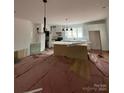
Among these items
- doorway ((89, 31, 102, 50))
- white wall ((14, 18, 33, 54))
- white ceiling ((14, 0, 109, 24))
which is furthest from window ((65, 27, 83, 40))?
white ceiling ((14, 0, 109, 24))

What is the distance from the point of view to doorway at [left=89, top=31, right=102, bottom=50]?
34.2 ft

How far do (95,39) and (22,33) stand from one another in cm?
572

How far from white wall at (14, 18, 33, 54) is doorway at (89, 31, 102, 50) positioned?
4971 mm

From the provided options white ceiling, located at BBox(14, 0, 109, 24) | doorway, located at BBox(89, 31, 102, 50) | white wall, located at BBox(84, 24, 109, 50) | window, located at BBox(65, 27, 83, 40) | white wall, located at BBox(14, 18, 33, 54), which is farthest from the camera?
window, located at BBox(65, 27, 83, 40)

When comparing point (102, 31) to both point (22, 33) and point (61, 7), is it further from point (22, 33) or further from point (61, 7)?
point (22, 33)

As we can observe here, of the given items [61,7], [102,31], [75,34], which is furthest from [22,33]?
[75,34]

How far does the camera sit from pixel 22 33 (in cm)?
812

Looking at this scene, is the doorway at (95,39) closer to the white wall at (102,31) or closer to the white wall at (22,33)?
the white wall at (102,31)

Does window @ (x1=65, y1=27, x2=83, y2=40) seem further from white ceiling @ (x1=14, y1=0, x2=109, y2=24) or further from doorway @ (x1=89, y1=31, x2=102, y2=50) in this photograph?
white ceiling @ (x1=14, y1=0, x2=109, y2=24)

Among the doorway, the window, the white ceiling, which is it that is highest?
the white ceiling

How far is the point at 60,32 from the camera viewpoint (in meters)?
14.1
